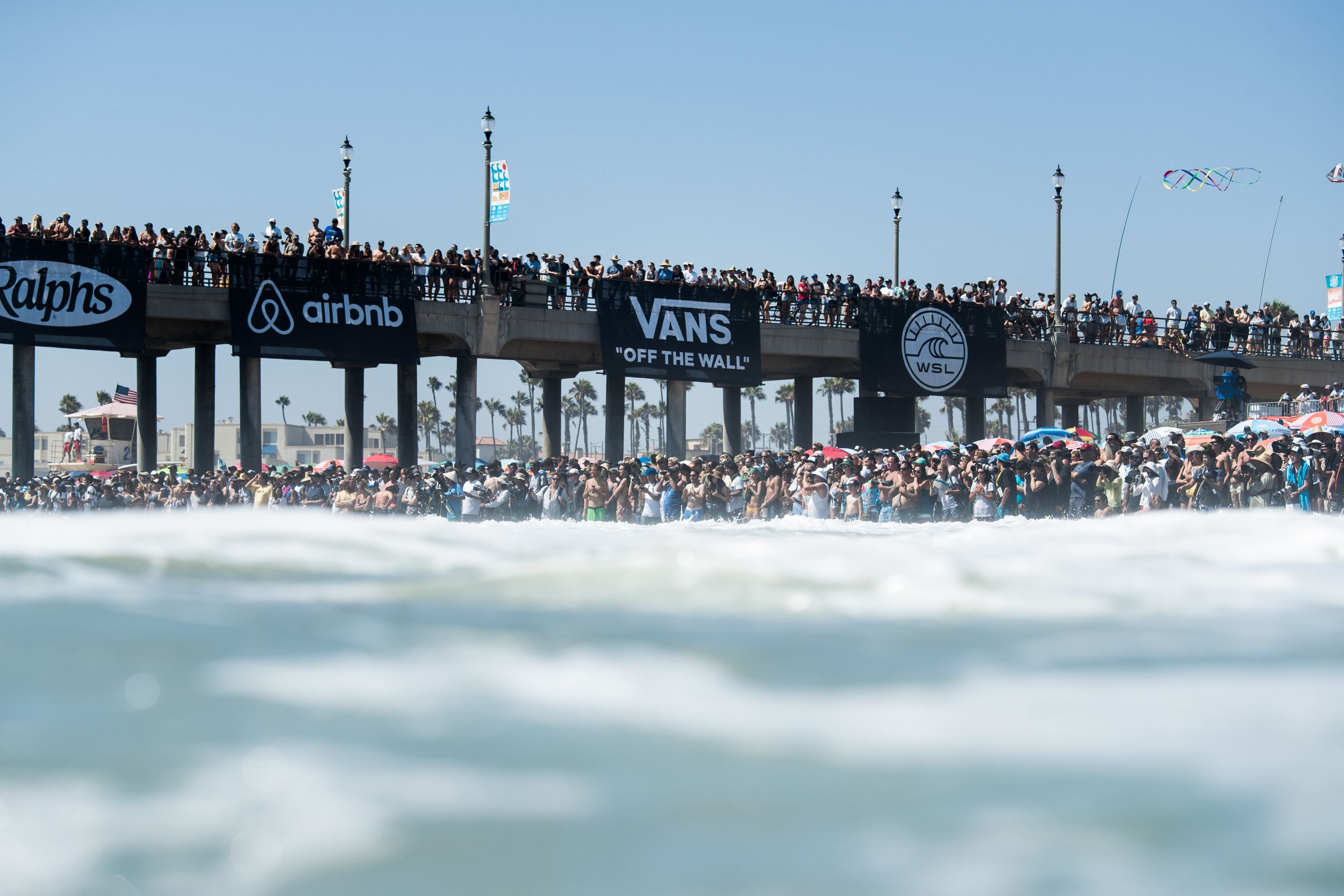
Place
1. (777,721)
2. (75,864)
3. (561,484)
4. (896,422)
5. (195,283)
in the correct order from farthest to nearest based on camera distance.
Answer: (896,422) < (195,283) < (561,484) < (777,721) < (75,864)

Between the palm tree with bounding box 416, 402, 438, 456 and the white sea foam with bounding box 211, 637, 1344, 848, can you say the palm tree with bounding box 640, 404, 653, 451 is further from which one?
the white sea foam with bounding box 211, 637, 1344, 848

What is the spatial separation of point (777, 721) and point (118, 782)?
180 centimetres

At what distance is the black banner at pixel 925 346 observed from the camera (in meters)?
31.9

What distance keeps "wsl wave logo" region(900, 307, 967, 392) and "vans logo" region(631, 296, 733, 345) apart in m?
5.12

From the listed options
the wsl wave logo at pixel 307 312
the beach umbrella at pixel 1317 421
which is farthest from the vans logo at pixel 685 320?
the beach umbrella at pixel 1317 421

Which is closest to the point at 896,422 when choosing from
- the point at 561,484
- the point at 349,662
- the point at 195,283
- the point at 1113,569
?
the point at 561,484

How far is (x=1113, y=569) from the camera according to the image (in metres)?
5.70

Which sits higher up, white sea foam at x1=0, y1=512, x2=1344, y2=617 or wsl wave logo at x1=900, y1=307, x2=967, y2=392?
wsl wave logo at x1=900, y1=307, x2=967, y2=392

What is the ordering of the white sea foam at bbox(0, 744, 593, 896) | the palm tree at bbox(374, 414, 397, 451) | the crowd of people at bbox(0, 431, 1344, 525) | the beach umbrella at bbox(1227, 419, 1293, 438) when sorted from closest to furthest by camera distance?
the white sea foam at bbox(0, 744, 593, 896) < the crowd of people at bbox(0, 431, 1344, 525) < the beach umbrella at bbox(1227, 419, 1293, 438) < the palm tree at bbox(374, 414, 397, 451)

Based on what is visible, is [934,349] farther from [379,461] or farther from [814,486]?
[814,486]

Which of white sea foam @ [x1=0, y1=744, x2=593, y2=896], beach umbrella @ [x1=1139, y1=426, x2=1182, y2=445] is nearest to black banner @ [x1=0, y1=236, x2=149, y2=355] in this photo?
beach umbrella @ [x1=1139, y1=426, x2=1182, y2=445]

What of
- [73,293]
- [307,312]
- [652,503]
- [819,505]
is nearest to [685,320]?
[307,312]

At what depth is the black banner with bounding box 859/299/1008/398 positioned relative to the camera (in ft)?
105

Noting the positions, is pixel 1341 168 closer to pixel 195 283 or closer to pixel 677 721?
pixel 195 283
